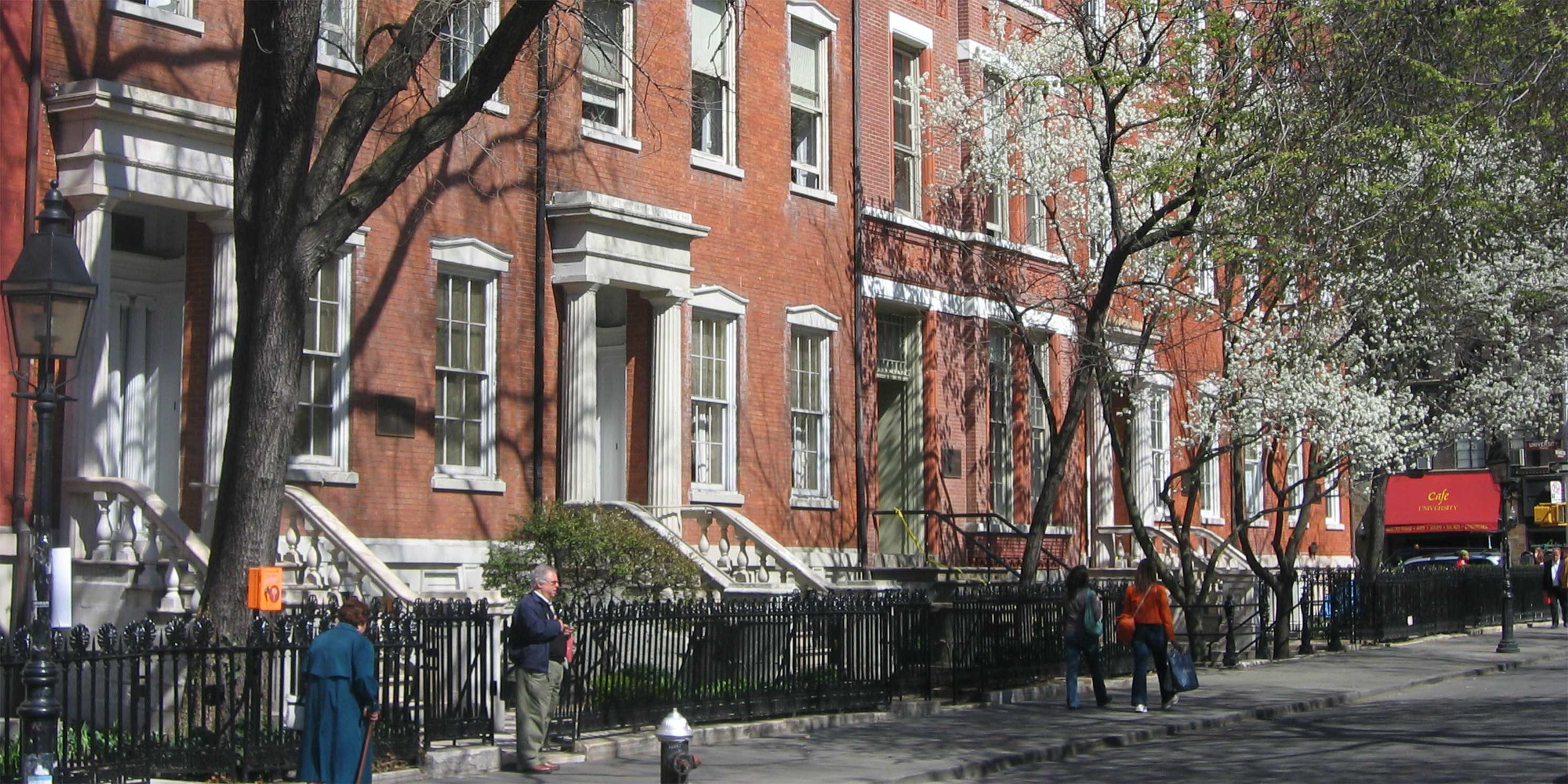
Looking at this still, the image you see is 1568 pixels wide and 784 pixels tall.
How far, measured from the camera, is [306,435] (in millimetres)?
18594

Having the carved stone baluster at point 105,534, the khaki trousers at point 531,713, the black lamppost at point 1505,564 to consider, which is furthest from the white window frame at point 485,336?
the black lamppost at point 1505,564

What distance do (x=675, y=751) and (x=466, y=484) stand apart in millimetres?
11043

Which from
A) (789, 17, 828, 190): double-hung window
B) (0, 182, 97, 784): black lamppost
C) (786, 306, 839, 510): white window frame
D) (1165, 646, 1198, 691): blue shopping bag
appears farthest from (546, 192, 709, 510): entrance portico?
(0, 182, 97, 784): black lamppost

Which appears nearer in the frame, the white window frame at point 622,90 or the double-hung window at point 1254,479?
the white window frame at point 622,90

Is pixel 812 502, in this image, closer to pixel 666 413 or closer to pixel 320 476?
pixel 666 413

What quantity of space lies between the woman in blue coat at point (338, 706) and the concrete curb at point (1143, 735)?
4.26m

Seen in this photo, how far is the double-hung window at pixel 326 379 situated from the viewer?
18.6m

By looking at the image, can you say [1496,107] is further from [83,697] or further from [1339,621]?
[1339,621]

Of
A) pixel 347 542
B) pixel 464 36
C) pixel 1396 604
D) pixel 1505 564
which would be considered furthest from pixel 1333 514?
pixel 347 542

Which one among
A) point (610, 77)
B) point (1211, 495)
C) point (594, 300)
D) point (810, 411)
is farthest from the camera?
point (1211, 495)

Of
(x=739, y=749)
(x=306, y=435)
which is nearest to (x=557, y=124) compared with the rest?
(x=306, y=435)

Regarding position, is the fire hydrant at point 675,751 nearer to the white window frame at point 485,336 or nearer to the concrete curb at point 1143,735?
the concrete curb at point 1143,735

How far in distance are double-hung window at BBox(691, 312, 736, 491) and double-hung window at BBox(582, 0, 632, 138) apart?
273cm

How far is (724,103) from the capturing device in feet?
78.9
